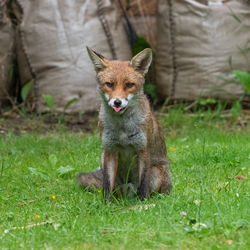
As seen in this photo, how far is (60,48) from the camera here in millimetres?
9500

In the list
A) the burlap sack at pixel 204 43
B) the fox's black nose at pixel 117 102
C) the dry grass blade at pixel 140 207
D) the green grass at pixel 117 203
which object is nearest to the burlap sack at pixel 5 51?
the green grass at pixel 117 203

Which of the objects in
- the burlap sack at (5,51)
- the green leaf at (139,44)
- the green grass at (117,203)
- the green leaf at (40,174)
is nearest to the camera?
the green grass at (117,203)

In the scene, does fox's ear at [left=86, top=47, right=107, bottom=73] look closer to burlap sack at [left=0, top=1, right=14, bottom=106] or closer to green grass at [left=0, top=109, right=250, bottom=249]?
green grass at [left=0, top=109, right=250, bottom=249]

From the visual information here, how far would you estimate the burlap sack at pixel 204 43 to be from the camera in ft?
31.3

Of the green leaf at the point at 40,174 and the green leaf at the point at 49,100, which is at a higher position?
the green leaf at the point at 40,174

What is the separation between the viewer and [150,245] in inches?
145

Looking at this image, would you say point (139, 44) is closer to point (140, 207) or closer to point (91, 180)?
point (91, 180)

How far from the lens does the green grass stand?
3.78 m

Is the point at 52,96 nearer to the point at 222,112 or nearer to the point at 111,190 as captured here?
the point at 222,112

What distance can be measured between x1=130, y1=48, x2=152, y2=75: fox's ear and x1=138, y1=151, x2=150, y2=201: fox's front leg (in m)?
0.82

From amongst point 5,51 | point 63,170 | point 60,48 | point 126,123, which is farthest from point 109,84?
point 5,51

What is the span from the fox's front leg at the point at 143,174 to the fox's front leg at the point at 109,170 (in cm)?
26

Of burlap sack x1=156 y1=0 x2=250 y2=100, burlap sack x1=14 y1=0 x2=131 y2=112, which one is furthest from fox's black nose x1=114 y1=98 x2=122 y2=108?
burlap sack x1=156 y1=0 x2=250 y2=100

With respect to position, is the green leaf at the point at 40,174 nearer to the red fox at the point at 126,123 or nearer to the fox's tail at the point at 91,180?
the fox's tail at the point at 91,180
